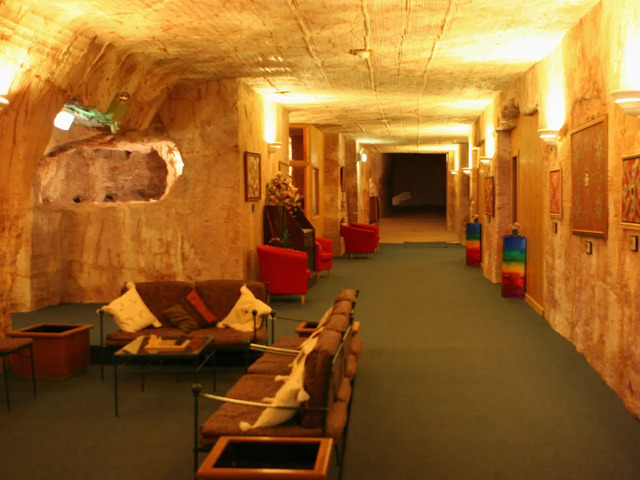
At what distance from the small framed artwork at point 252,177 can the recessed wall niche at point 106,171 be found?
99cm

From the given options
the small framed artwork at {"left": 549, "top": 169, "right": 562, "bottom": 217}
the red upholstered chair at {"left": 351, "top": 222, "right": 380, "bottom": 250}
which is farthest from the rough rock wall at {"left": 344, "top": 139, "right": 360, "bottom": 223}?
the small framed artwork at {"left": 549, "top": 169, "right": 562, "bottom": 217}

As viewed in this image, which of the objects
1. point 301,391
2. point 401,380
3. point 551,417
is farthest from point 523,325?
point 301,391

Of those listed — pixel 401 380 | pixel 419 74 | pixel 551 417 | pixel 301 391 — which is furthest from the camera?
pixel 419 74

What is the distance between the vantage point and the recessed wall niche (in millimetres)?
9000

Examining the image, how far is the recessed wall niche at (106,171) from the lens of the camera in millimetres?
9000

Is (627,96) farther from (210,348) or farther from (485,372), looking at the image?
(210,348)

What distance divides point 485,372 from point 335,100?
236 inches

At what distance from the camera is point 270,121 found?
10328 millimetres

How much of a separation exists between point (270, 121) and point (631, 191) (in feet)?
21.9

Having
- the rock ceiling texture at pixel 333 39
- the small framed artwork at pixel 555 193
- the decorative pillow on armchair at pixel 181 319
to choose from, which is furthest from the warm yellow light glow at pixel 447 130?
the decorative pillow on armchair at pixel 181 319

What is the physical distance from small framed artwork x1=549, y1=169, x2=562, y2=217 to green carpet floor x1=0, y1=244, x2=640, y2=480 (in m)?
1.20

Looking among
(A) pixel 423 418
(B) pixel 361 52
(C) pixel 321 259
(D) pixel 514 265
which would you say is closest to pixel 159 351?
(A) pixel 423 418

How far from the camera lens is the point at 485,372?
5.50 metres

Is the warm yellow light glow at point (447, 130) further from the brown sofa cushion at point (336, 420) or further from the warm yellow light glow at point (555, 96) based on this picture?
the brown sofa cushion at point (336, 420)
